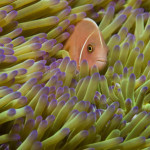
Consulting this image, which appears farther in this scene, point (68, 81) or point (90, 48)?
point (90, 48)

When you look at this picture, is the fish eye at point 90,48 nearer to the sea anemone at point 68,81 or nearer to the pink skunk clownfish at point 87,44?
the pink skunk clownfish at point 87,44

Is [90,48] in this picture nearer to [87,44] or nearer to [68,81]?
[87,44]

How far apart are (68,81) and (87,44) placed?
378 millimetres

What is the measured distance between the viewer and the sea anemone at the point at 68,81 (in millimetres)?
1169

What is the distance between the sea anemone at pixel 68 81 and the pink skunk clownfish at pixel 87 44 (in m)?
0.05

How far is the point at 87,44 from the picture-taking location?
1717mm

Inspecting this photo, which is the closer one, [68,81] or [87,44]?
[68,81]

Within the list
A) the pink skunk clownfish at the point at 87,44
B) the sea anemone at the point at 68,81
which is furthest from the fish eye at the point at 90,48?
the sea anemone at the point at 68,81

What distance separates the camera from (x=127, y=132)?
130cm

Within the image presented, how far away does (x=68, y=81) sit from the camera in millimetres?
1436

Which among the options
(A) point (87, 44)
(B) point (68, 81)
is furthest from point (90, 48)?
(B) point (68, 81)

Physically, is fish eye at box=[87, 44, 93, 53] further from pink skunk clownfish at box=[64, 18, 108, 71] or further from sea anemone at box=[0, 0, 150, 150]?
sea anemone at box=[0, 0, 150, 150]

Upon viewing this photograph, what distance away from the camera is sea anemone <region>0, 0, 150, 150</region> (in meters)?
1.17

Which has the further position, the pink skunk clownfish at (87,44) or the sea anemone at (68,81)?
the pink skunk clownfish at (87,44)
